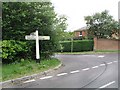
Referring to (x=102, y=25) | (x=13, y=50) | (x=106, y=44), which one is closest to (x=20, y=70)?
(x=13, y=50)

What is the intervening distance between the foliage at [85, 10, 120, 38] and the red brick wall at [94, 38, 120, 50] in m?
2.79

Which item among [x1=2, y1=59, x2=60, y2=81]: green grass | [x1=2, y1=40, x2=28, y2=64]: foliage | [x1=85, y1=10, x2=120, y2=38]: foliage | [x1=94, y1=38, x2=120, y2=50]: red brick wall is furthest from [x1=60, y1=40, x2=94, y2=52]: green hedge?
[x1=2, y1=59, x2=60, y2=81]: green grass

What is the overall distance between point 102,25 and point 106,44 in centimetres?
475

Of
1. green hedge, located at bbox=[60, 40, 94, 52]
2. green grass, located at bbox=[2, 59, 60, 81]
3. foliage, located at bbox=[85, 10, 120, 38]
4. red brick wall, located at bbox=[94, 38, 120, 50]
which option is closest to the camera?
green grass, located at bbox=[2, 59, 60, 81]

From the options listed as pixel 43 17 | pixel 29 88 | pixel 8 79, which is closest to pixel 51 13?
pixel 43 17

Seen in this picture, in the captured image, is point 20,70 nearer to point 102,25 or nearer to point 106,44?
point 106,44

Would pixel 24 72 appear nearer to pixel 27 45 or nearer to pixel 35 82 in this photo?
pixel 35 82

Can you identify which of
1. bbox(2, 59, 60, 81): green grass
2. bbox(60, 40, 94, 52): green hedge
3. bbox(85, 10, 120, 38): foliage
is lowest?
bbox(2, 59, 60, 81): green grass

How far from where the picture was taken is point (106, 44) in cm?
3750

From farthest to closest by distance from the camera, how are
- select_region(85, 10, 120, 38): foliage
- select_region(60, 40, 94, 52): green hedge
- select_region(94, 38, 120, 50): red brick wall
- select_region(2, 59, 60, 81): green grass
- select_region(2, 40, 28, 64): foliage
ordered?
1. select_region(85, 10, 120, 38): foliage
2. select_region(94, 38, 120, 50): red brick wall
3. select_region(60, 40, 94, 52): green hedge
4. select_region(2, 40, 28, 64): foliage
5. select_region(2, 59, 60, 81): green grass

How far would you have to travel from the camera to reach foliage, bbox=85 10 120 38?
40281 mm

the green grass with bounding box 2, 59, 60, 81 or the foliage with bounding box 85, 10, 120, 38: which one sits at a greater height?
the foliage with bounding box 85, 10, 120, 38

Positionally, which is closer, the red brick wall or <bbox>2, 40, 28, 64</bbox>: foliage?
<bbox>2, 40, 28, 64</bbox>: foliage

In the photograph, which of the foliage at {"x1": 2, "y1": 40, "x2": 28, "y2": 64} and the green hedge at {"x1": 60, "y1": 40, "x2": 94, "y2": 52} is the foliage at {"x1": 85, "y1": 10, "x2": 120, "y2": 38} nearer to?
the green hedge at {"x1": 60, "y1": 40, "x2": 94, "y2": 52}
